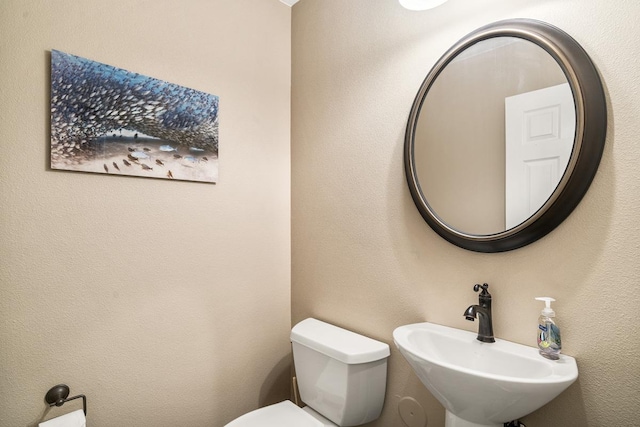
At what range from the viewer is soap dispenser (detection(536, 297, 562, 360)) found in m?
0.89

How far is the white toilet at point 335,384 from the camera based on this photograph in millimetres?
1269

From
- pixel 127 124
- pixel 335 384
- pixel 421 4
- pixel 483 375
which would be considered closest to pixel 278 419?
pixel 335 384

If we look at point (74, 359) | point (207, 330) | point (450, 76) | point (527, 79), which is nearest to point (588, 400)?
point (527, 79)

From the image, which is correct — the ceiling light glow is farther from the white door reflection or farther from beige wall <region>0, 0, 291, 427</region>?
Result: beige wall <region>0, 0, 291, 427</region>

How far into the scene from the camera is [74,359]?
1.17 meters

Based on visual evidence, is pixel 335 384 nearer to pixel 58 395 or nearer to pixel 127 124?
pixel 58 395

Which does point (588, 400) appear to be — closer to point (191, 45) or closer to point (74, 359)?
point (74, 359)

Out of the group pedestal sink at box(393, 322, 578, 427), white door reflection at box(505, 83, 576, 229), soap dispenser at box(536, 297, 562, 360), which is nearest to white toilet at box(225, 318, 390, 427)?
pedestal sink at box(393, 322, 578, 427)

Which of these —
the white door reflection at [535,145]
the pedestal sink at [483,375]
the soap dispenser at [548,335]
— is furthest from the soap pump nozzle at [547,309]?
the white door reflection at [535,145]

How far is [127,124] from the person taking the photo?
1.29m

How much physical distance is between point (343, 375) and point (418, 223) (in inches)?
26.6

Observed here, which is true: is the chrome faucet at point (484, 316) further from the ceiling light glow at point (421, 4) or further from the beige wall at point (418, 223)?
the ceiling light glow at point (421, 4)

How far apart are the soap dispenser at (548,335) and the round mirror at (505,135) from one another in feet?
0.66

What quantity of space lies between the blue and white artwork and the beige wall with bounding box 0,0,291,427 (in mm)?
44
